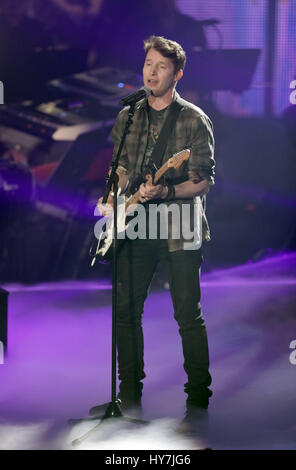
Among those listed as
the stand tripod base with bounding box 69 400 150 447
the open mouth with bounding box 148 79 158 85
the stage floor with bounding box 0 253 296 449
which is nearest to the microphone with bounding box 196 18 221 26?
the stage floor with bounding box 0 253 296 449

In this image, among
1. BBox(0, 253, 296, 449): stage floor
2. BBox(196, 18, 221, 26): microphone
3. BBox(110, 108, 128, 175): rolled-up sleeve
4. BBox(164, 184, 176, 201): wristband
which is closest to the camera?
A: BBox(0, 253, 296, 449): stage floor

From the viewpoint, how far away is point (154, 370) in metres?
4.30

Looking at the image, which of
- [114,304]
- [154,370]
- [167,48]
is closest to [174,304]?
[114,304]

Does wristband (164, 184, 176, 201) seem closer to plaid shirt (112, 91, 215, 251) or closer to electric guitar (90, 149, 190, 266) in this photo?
plaid shirt (112, 91, 215, 251)

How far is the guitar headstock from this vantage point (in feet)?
10.7

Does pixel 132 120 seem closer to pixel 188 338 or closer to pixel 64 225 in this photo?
pixel 188 338

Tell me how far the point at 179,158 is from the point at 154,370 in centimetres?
156

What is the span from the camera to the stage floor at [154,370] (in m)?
3.23

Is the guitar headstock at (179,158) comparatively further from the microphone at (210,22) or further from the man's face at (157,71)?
the microphone at (210,22)

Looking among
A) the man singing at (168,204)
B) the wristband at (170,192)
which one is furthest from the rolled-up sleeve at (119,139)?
the wristband at (170,192)

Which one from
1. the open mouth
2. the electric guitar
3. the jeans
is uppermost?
the open mouth

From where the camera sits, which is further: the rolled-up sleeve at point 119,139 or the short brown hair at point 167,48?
the rolled-up sleeve at point 119,139

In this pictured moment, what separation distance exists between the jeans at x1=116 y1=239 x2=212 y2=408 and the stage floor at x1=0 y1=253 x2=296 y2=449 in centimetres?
15

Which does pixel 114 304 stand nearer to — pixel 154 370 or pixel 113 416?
pixel 113 416
